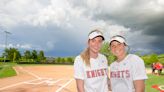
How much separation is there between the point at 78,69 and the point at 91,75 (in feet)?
0.79

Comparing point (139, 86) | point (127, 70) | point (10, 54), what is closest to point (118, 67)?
point (127, 70)

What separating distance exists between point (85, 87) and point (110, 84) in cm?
46

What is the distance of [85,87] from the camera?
470 centimetres

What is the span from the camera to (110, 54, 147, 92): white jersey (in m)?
4.40

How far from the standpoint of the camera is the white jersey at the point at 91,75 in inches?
183

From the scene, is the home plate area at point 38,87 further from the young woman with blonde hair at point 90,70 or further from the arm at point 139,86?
the arm at point 139,86

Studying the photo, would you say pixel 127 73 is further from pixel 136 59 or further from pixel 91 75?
pixel 91 75

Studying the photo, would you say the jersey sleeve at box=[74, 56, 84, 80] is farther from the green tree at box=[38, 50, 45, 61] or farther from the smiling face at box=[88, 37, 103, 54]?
the green tree at box=[38, 50, 45, 61]

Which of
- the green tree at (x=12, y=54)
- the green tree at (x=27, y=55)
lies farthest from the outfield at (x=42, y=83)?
the green tree at (x=27, y=55)

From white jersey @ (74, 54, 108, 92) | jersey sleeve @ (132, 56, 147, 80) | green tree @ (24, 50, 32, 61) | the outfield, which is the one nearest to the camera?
jersey sleeve @ (132, 56, 147, 80)

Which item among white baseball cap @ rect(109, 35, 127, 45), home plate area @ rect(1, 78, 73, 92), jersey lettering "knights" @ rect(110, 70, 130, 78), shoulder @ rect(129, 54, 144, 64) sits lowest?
home plate area @ rect(1, 78, 73, 92)

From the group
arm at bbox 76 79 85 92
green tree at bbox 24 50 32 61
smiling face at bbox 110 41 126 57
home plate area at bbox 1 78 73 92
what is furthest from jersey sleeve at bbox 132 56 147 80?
green tree at bbox 24 50 32 61

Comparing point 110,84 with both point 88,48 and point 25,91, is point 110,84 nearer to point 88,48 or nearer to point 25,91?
point 88,48

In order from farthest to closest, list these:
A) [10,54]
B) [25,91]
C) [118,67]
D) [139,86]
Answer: [10,54] < [25,91] < [118,67] < [139,86]
